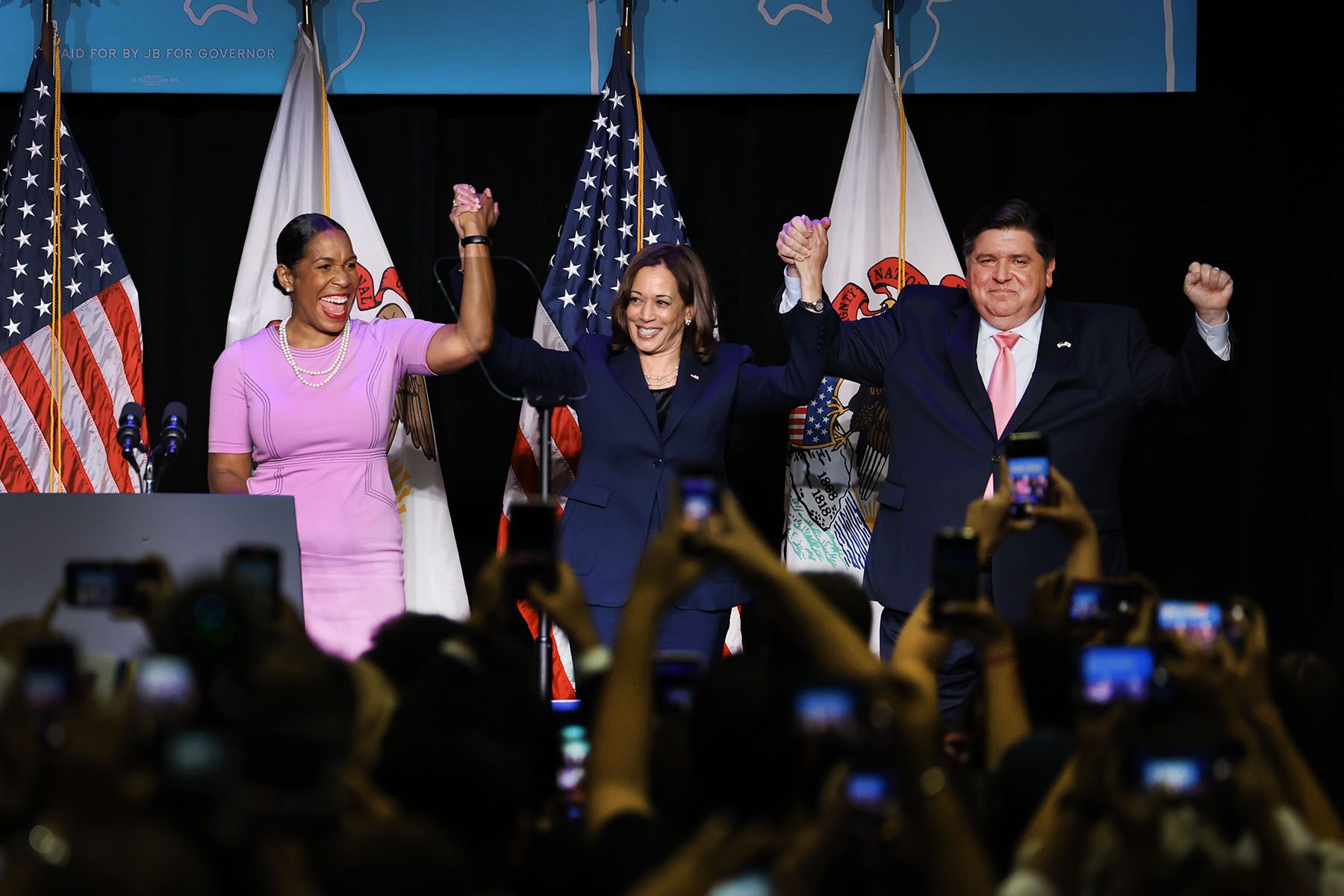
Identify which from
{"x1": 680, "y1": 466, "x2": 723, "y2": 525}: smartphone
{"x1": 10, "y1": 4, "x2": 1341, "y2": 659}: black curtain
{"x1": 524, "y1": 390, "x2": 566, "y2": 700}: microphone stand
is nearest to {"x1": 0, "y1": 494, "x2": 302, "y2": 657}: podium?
{"x1": 524, "y1": 390, "x2": 566, "y2": 700}: microphone stand

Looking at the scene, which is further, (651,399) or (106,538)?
(651,399)

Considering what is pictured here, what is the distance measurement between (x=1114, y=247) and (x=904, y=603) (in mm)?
1832

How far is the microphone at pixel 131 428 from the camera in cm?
324

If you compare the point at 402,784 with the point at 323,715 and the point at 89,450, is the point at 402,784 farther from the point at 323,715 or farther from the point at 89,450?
the point at 89,450

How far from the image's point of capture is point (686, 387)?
145 inches

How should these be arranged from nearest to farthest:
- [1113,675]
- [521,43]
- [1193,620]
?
[1113,675] → [1193,620] → [521,43]

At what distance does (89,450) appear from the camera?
4.55m

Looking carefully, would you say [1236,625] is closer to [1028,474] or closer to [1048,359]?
[1028,474]

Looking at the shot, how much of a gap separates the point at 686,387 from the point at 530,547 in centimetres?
178

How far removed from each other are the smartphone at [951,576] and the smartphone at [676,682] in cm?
32

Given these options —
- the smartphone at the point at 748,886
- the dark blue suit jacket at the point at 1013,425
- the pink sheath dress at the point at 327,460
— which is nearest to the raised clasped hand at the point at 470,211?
the pink sheath dress at the point at 327,460

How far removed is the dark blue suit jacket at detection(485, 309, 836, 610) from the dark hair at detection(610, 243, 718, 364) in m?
0.06

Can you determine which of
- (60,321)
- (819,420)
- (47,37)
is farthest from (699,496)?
(47,37)

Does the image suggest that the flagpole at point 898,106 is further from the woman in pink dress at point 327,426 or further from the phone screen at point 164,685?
the phone screen at point 164,685
